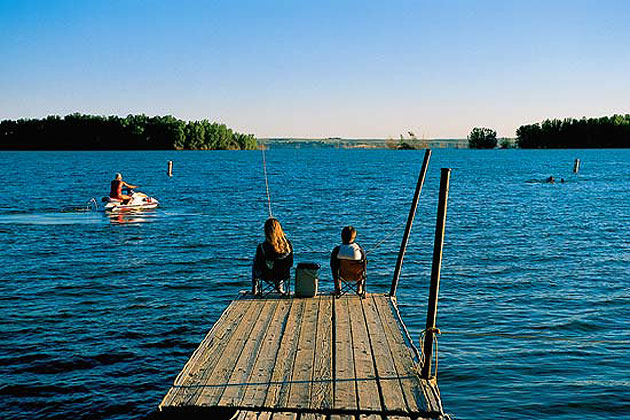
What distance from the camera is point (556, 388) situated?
37.5 feet

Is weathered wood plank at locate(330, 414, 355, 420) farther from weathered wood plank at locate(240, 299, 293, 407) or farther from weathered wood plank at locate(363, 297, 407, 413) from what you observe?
weathered wood plank at locate(240, 299, 293, 407)

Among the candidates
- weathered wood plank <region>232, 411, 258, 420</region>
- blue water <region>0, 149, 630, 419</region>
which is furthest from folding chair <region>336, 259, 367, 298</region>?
weathered wood plank <region>232, 411, 258, 420</region>

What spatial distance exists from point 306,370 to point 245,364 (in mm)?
854

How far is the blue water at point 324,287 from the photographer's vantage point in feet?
36.5

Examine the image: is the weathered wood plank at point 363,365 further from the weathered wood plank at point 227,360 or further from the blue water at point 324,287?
the blue water at point 324,287

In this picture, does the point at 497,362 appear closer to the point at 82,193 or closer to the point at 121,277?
the point at 121,277

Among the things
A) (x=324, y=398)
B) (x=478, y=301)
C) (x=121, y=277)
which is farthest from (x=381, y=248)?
(x=324, y=398)

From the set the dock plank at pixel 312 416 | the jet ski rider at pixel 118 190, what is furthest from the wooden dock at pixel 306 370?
the jet ski rider at pixel 118 190

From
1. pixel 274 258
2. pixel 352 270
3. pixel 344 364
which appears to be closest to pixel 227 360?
pixel 344 364

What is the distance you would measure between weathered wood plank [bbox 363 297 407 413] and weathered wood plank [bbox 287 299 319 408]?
0.89 meters

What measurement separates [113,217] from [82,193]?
18.8 metres

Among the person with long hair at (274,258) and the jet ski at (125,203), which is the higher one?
the person with long hair at (274,258)

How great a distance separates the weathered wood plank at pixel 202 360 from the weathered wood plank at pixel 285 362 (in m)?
0.86

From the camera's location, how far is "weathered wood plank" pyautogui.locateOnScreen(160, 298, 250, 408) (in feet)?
24.3
